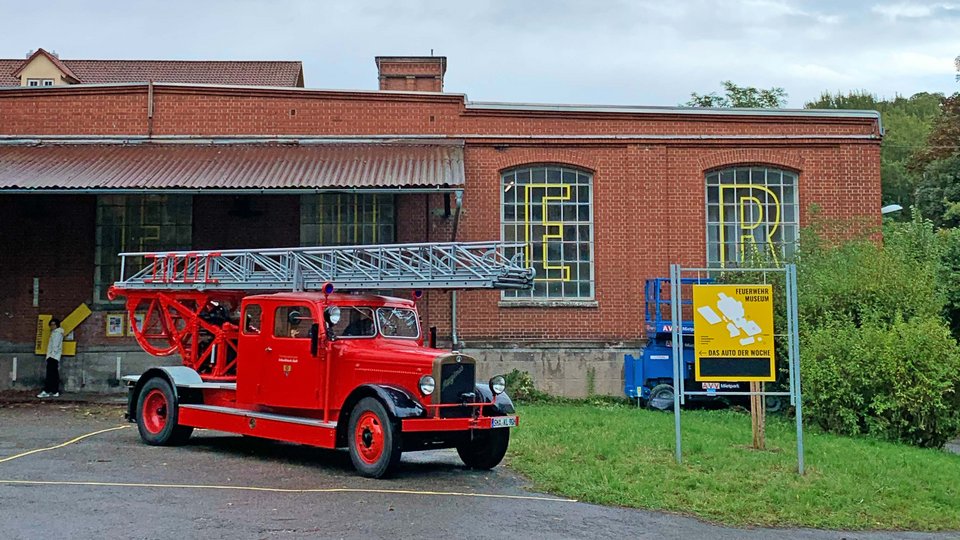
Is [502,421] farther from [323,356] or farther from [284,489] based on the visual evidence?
[284,489]

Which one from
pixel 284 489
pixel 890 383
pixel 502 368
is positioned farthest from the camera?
pixel 502 368

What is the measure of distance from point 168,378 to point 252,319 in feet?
5.20

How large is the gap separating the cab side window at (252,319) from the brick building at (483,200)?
791 cm

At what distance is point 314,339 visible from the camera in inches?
413

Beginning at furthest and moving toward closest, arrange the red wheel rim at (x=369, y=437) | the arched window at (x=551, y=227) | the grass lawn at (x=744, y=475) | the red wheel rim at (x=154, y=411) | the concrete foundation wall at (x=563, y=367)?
the arched window at (x=551, y=227)
the concrete foundation wall at (x=563, y=367)
the red wheel rim at (x=154, y=411)
the red wheel rim at (x=369, y=437)
the grass lawn at (x=744, y=475)

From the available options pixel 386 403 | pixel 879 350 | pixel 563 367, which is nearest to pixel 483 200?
pixel 563 367

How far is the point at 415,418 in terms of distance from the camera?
31.2 ft

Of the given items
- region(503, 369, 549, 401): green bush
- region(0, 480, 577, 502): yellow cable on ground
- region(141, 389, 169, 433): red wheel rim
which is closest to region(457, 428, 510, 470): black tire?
region(0, 480, 577, 502): yellow cable on ground

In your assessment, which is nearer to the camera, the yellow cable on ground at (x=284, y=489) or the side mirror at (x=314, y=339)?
the yellow cable on ground at (x=284, y=489)

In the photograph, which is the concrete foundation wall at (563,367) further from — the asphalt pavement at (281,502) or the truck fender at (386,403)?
the truck fender at (386,403)

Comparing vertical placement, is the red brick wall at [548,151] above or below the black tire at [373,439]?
above

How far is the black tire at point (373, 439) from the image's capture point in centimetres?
948

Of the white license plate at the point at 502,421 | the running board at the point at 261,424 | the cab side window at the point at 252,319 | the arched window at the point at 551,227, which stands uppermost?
the arched window at the point at 551,227

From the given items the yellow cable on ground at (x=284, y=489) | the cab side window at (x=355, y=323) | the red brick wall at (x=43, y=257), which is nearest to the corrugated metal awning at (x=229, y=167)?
the red brick wall at (x=43, y=257)
